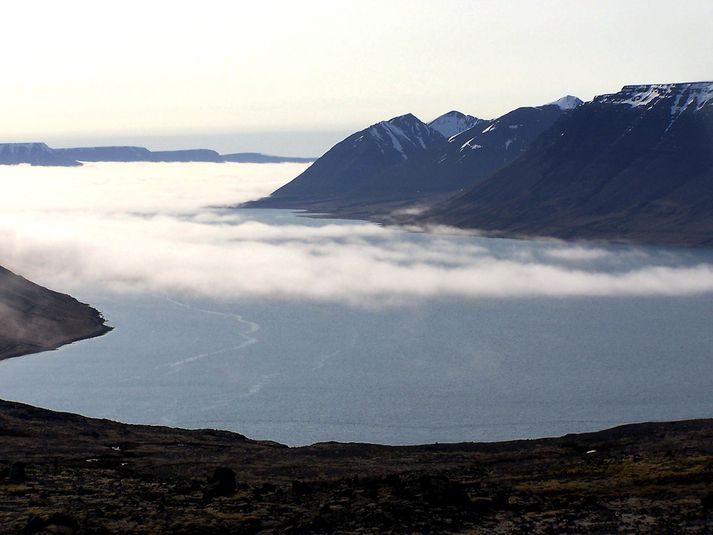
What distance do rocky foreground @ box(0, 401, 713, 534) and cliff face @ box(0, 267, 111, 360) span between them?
7877 cm

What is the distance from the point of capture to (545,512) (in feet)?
164

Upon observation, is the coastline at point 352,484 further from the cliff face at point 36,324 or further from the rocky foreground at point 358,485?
the cliff face at point 36,324

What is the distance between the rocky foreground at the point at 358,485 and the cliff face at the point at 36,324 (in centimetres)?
7877

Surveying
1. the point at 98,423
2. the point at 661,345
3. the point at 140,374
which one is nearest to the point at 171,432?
the point at 98,423

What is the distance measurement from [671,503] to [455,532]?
1249 centimetres

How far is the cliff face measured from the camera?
169 m

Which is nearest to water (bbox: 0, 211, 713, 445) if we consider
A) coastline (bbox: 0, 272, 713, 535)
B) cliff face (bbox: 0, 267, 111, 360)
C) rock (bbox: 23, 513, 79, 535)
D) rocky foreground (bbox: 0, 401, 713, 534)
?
cliff face (bbox: 0, 267, 111, 360)

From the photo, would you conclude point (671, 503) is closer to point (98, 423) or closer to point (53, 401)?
point (98, 423)

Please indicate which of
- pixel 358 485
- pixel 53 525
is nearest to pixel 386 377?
pixel 358 485

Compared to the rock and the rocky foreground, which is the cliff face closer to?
the rocky foreground

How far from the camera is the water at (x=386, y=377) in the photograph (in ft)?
372

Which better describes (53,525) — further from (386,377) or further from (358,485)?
(386,377)

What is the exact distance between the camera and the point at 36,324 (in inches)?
7146

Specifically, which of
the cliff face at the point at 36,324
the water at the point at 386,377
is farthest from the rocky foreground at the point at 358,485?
the cliff face at the point at 36,324
